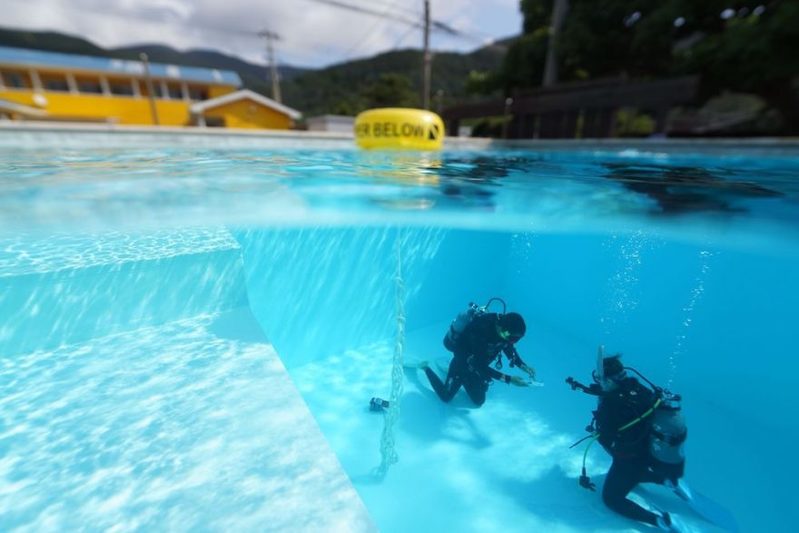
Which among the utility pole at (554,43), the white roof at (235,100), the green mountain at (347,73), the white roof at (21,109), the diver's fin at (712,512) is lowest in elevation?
the diver's fin at (712,512)

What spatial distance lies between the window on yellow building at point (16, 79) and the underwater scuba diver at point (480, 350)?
34.0m

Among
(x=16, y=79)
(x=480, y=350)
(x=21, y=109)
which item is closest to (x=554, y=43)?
(x=480, y=350)

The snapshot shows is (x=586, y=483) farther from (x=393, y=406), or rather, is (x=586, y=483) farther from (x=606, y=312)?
(x=606, y=312)

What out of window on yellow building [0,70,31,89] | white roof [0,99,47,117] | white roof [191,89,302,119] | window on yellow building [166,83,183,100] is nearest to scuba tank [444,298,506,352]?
white roof [191,89,302,119]

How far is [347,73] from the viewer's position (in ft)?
260

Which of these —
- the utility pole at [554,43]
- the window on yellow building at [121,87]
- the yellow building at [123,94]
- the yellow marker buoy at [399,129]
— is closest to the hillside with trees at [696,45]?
the utility pole at [554,43]

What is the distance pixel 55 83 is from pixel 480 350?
111 feet

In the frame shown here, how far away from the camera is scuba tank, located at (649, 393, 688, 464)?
2.97 m

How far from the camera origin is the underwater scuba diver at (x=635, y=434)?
3010 mm

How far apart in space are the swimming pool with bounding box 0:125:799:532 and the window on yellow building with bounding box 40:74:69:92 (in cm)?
2375

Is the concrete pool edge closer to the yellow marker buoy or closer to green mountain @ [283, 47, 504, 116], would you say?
the yellow marker buoy

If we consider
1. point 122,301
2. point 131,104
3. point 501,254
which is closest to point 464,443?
point 122,301

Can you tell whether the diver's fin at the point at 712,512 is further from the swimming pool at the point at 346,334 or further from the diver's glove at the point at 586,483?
the diver's glove at the point at 586,483

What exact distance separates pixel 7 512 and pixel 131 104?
3200cm
